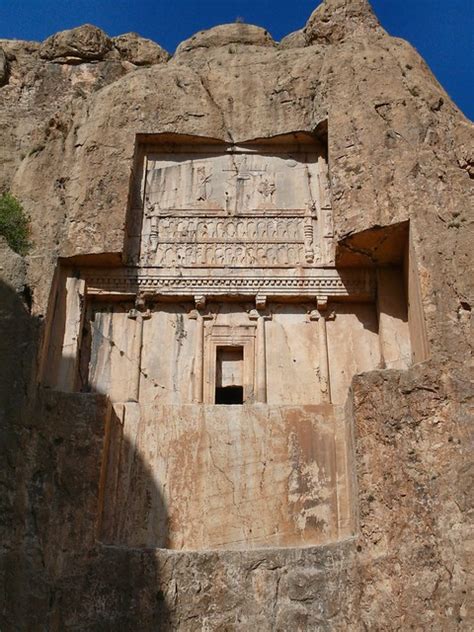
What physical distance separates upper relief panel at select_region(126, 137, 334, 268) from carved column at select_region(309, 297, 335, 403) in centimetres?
71

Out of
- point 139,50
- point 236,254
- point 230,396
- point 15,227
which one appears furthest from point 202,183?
point 139,50

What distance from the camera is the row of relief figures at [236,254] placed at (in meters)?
10.8

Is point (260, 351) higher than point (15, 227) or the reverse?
the reverse

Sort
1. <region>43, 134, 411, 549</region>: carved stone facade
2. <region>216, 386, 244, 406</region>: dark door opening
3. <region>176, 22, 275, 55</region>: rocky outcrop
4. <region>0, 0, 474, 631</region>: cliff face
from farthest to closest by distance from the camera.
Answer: <region>176, 22, 275, 55</region>: rocky outcrop < <region>216, 386, 244, 406</region>: dark door opening < <region>43, 134, 411, 549</region>: carved stone facade < <region>0, 0, 474, 631</region>: cliff face

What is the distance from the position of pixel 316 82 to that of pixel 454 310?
4.85m

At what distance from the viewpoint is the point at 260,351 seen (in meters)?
10.2

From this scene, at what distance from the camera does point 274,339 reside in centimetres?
1045

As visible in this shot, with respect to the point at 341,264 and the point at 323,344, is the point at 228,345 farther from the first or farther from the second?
the point at 341,264

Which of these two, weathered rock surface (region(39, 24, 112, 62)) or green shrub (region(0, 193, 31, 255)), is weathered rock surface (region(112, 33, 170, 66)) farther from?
green shrub (region(0, 193, 31, 255))

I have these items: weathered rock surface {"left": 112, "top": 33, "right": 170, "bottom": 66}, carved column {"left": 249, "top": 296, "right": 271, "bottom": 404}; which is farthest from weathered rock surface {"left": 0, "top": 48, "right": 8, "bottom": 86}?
carved column {"left": 249, "top": 296, "right": 271, "bottom": 404}

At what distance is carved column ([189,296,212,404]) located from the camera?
9984mm

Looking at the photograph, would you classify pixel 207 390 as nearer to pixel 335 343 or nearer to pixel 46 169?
pixel 335 343

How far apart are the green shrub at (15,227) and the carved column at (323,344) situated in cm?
440

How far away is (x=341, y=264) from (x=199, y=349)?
245cm
